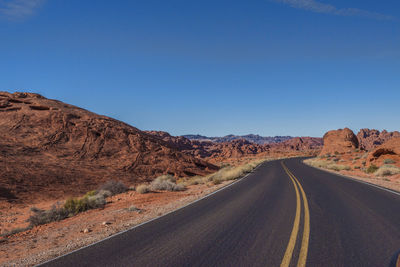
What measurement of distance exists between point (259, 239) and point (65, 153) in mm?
25210

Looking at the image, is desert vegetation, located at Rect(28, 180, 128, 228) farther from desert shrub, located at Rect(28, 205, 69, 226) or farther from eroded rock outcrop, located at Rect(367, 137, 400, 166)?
eroded rock outcrop, located at Rect(367, 137, 400, 166)

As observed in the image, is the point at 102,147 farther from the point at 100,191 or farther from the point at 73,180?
the point at 100,191

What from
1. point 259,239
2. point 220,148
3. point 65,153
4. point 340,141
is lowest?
point 259,239

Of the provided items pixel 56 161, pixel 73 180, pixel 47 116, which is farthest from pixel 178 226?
pixel 47 116

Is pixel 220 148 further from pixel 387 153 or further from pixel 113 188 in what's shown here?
pixel 113 188

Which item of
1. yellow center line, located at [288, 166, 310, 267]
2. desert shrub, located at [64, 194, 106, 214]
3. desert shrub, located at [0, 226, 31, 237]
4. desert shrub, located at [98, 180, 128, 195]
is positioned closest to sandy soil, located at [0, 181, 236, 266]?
desert shrub, located at [0, 226, 31, 237]

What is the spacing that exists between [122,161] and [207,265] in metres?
→ 25.6

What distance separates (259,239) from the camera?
19.2 feet

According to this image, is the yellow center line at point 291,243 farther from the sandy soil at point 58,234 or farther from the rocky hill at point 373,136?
the rocky hill at point 373,136

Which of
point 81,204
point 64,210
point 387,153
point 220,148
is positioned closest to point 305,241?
point 64,210

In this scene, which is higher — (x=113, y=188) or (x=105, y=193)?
(x=113, y=188)

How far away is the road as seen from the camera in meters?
4.80

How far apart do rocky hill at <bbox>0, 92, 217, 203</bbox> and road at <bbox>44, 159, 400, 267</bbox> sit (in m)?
13.8

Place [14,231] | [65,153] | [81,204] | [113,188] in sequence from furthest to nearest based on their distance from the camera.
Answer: [65,153] → [113,188] → [81,204] → [14,231]
